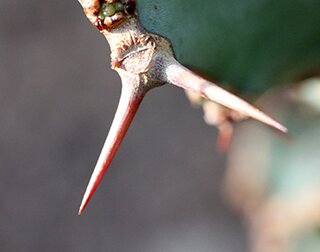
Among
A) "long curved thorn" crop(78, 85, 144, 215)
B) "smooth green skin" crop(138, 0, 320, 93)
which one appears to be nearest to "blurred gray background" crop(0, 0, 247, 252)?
"smooth green skin" crop(138, 0, 320, 93)

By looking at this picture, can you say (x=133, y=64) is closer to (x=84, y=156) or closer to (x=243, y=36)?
(x=243, y=36)

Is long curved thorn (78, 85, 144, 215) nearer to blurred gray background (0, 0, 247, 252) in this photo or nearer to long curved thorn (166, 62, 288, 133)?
long curved thorn (166, 62, 288, 133)

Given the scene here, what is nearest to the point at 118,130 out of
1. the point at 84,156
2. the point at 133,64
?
the point at 133,64

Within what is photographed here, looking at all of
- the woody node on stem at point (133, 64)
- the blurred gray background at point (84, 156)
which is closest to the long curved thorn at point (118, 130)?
the woody node on stem at point (133, 64)

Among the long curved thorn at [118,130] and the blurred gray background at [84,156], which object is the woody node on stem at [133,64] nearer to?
the long curved thorn at [118,130]

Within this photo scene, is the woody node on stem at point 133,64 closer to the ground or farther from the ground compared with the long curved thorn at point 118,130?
farther from the ground

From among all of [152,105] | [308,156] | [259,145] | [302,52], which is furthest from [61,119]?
[302,52]

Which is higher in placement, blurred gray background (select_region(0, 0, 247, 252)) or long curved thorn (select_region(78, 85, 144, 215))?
long curved thorn (select_region(78, 85, 144, 215))

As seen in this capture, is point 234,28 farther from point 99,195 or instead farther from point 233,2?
point 99,195
